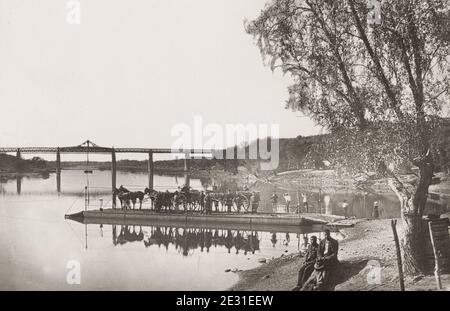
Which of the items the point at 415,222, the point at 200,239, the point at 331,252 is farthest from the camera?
the point at 200,239

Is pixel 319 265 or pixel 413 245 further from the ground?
pixel 413 245

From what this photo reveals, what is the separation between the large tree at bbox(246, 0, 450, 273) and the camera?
12.6 metres

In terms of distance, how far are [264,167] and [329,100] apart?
274ft

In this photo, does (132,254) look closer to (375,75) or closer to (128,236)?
(128,236)

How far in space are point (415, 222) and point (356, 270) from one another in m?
2.25

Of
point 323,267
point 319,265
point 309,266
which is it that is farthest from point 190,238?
point 323,267

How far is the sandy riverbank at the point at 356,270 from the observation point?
12.8m

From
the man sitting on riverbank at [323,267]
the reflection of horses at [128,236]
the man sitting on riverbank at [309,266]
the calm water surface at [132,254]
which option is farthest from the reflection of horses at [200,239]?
the man sitting on riverbank at [323,267]

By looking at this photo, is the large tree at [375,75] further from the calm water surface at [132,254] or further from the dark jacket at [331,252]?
the calm water surface at [132,254]

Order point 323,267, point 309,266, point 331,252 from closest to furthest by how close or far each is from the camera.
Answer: point 323,267 → point 331,252 → point 309,266

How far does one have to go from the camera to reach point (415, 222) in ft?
43.2

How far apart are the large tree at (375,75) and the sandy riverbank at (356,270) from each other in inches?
33.1

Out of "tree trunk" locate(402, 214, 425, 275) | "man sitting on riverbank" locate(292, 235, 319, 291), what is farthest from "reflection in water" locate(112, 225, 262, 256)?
"tree trunk" locate(402, 214, 425, 275)
